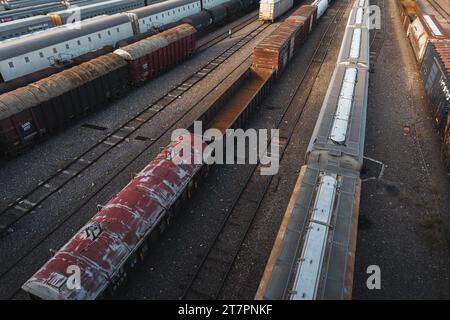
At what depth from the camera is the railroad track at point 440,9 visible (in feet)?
176

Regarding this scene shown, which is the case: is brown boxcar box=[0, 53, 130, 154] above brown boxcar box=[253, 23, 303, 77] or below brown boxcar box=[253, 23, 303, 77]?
below

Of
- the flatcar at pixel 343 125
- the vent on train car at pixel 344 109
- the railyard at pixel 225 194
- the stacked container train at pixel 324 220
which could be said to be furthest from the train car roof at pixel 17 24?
the vent on train car at pixel 344 109

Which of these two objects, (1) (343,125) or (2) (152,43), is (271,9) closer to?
(2) (152,43)

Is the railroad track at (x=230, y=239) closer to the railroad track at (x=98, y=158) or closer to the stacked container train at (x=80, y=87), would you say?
the railroad track at (x=98, y=158)

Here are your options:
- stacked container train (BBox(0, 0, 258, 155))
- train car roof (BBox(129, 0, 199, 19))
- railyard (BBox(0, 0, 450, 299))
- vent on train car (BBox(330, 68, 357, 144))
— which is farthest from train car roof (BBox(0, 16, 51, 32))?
vent on train car (BBox(330, 68, 357, 144))

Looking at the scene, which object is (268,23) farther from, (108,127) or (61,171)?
(61,171)

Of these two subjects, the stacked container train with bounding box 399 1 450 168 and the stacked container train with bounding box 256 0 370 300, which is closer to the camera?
the stacked container train with bounding box 256 0 370 300

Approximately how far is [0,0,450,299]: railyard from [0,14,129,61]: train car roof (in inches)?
304

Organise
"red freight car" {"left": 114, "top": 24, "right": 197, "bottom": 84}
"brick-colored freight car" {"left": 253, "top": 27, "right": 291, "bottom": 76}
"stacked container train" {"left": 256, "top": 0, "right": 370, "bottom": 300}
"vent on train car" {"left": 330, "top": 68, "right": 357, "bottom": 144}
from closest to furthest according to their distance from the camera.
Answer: "stacked container train" {"left": 256, "top": 0, "right": 370, "bottom": 300} → "vent on train car" {"left": 330, "top": 68, "right": 357, "bottom": 144} → "red freight car" {"left": 114, "top": 24, "right": 197, "bottom": 84} → "brick-colored freight car" {"left": 253, "top": 27, "right": 291, "bottom": 76}

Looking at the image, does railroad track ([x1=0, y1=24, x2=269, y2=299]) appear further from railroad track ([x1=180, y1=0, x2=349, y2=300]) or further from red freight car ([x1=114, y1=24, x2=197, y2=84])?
railroad track ([x1=180, y1=0, x2=349, y2=300])

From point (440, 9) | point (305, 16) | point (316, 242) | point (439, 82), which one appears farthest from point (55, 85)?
point (440, 9)

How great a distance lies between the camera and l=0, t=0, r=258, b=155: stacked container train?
60.5ft

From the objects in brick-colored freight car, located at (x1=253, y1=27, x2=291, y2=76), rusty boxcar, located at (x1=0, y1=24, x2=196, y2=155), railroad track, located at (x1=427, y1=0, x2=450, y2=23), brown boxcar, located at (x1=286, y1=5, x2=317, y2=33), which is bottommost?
rusty boxcar, located at (x1=0, y1=24, x2=196, y2=155)

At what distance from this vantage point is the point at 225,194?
54.6 ft
